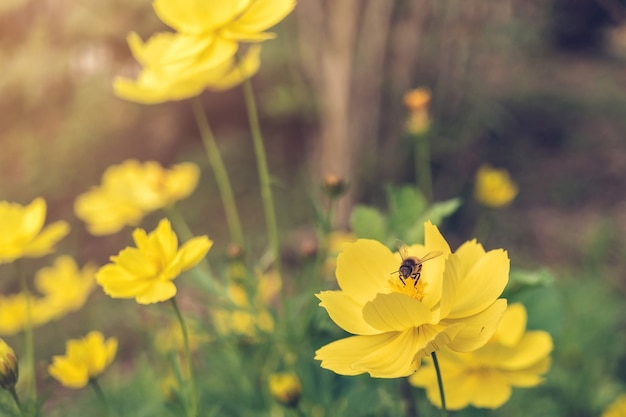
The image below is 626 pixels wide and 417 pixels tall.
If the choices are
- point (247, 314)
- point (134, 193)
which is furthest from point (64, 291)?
point (247, 314)

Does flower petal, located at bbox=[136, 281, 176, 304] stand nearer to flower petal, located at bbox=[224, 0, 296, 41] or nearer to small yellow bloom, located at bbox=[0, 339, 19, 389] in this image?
small yellow bloom, located at bbox=[0, 339, 19, 389]

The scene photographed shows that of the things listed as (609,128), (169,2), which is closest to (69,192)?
(169,2)

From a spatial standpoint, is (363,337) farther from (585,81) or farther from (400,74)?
(585,81)

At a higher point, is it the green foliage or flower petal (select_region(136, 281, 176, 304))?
flower petal (select_region(136, 281, 176, 304))

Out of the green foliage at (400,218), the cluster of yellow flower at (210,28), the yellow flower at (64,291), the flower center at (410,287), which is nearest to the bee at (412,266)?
the flower center at (410,287)

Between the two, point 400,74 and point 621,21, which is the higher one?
point 621,21

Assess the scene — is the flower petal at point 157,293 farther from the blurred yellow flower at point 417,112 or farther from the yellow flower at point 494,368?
the blurred yellow flower at point 417,112

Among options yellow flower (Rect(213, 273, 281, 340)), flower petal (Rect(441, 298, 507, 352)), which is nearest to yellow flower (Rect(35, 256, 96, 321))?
yellow flower (Rect(213, 273, 281, 340))
